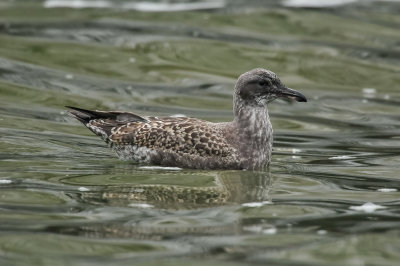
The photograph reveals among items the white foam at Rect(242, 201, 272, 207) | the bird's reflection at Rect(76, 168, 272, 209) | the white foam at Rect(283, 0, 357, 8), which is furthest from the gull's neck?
the white foam at Rect(283, 0, 357, 8)

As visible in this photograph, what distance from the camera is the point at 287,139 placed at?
13750 millimetres

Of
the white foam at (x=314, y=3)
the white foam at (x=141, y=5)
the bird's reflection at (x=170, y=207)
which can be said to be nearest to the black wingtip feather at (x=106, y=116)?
the bird's reflection at (x=170, y=207)

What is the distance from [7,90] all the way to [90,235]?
7.87 metres

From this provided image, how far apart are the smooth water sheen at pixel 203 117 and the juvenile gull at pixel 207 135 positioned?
22 centimetres

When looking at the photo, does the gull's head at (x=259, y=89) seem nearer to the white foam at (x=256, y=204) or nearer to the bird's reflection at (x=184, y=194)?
the bird's reflection at (x=184, y=194)

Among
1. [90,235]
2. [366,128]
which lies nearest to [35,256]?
[90,235]

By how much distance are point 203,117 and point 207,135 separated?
12.3 ft

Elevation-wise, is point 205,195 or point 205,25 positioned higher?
point 205,25

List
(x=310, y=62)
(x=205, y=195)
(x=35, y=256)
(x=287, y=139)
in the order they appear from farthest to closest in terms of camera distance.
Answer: (x=310, y=62)
(x=287, y=139)
(x=205, y=195)
(x=35, y=256)

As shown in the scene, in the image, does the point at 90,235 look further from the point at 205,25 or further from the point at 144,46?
the point at 205,25

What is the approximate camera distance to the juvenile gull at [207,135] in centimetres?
1126

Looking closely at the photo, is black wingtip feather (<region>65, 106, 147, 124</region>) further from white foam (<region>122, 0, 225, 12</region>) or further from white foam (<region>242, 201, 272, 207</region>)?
white foam (<region>122, 0, 225, 12</region>)

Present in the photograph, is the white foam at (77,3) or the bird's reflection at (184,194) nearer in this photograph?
the bird's reflection at (184,194)

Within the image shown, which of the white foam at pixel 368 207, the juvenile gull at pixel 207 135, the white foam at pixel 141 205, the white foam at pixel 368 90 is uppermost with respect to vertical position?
the white foam at pixel 368 90
